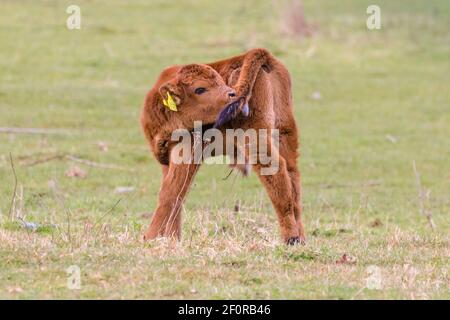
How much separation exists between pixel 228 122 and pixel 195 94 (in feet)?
1.49

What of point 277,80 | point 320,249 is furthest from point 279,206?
point 277,80

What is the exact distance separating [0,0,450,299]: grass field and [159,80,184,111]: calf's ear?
4.09ft

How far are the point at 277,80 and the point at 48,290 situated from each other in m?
3.55

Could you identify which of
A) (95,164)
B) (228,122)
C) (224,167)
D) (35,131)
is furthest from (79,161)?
(228,122)

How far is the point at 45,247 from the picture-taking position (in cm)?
829

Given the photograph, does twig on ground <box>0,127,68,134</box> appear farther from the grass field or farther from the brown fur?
the brown fur

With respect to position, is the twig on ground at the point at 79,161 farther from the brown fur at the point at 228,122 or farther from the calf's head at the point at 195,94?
the calf's head at the point at 195,94

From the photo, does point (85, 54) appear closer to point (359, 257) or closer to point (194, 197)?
point (194, 197)

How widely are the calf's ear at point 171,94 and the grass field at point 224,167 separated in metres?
1.25

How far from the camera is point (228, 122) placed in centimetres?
908

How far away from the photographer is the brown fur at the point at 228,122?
9070 millimetres

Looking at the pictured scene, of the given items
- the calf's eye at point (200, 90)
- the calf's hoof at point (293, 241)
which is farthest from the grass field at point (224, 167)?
the calf's eye at point (200, 90)

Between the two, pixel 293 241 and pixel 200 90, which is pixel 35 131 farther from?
pixel 293 241

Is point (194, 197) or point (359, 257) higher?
point (359, 257)
